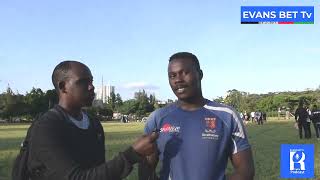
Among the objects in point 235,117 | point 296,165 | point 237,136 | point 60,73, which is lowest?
point 296,165

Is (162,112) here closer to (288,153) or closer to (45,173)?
(45,173)

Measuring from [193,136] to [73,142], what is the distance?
2.36ft

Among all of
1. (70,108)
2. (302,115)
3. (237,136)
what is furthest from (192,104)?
(302,115)

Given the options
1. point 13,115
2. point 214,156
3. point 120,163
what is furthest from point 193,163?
point 13,115

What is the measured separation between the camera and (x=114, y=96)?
499 ft

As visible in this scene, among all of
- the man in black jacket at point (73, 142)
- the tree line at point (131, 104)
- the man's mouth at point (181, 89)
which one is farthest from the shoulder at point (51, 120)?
the tree line at point (131, 104)

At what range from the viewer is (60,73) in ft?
10.6

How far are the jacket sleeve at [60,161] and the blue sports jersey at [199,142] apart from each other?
0.47 metres

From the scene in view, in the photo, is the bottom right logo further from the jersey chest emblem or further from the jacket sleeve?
the jacket sleeve

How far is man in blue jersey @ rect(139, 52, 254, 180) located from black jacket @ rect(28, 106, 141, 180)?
1.35 feet

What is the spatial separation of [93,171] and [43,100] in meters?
99.8

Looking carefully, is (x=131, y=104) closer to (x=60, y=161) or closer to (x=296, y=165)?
(x=296, y=165)

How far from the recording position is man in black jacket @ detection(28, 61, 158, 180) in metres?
2.72

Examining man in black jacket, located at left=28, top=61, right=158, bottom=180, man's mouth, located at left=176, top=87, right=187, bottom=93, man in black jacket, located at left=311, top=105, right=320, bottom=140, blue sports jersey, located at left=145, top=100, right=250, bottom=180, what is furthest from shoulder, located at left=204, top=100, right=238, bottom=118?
man in black jacket, located at left=311, top=105, right=320, bottom=140
